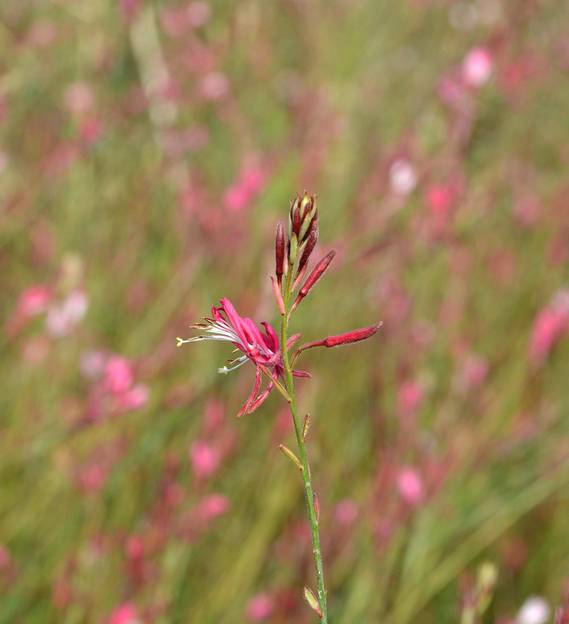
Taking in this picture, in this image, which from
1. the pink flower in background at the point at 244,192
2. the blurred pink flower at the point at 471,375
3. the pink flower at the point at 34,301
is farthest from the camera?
the pink flower in background at the point at 244,192

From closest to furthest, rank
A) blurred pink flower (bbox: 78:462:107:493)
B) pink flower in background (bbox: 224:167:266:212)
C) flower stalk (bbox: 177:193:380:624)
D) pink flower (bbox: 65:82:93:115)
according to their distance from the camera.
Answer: flower stalk (bbox: 177:193:380:624)
blurred pink flower (bbox: 78:462:107:493)
pink flower in background (bbox: 224:167:266:212)
pink flower (bbox: 65:82:93:115)

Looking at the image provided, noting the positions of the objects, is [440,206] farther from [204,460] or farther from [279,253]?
[279,253]

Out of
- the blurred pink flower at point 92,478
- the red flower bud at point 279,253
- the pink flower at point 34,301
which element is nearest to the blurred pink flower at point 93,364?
the pink flower at point 34,301

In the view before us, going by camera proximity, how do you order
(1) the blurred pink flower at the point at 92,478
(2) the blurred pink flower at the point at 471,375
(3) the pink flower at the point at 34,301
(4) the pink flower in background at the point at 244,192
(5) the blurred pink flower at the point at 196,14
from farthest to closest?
(5) the blurred pink flower at the point at 196,14 → (4) the pink flower in background at the point at 244,192 → (2) the blurred pink flower at the point at 471,375 → (3) the pink flower at the point at 34,301 → (1) the blurred pink flower at the point at 92,478

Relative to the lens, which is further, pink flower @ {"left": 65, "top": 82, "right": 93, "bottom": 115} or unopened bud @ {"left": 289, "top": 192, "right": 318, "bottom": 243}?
pink flower @ {"left": 65, "top": 82, "right": 93, "bottom": 115}

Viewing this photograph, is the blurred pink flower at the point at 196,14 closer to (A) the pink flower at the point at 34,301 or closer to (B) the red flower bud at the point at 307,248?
(A) the pink flower at the point at 34,301

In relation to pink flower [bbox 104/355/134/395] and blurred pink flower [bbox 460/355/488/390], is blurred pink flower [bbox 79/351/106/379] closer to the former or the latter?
pink flower [bbox 104/355/134/395]

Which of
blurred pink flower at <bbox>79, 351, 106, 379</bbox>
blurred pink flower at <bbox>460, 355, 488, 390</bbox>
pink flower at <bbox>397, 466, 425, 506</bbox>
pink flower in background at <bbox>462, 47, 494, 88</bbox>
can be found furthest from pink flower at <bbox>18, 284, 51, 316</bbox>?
pink flower in background at <bbox>462, 47, 494, 88</bbox>

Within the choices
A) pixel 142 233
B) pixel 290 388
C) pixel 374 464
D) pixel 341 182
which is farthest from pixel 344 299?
pixel 290 388
